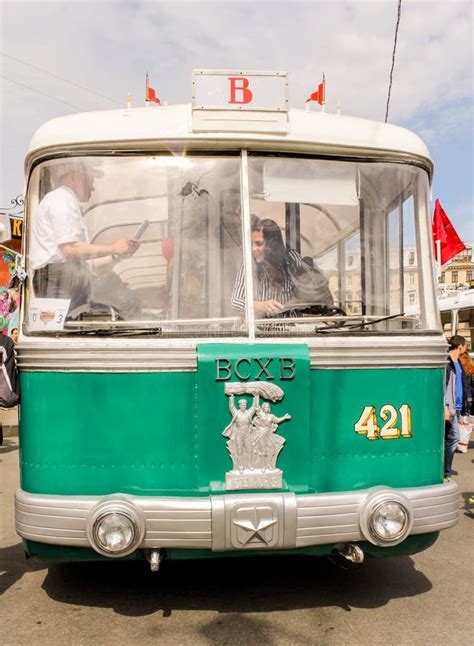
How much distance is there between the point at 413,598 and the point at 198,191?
2713mm

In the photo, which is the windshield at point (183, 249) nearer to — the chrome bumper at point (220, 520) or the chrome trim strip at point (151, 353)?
the chrome trim strip at point (151, 353)

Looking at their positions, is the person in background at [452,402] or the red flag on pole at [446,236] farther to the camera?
the red flag on pole at [446,236]

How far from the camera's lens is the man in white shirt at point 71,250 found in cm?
383

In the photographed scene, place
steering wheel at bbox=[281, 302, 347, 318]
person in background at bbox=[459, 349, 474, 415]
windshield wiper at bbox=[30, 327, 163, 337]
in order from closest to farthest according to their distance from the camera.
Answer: windshield wiper at bbox=[30, 327, 163, 337], steering wheel at bbox=[281, 302, 347, 318], person in background at bbox=[459, 349, 474, 415]

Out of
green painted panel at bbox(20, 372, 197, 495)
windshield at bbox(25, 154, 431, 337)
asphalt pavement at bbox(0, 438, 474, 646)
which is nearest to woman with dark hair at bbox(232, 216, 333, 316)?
windshield at bbox(25, 154, 431, 337)

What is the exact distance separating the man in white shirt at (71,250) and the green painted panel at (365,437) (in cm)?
115

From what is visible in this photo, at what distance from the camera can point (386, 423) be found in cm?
380

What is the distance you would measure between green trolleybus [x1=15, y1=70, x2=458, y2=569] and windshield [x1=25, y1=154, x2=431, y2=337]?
11mm

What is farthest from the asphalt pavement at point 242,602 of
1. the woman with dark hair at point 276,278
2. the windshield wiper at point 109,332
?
the woman with dark hair at point 276,278

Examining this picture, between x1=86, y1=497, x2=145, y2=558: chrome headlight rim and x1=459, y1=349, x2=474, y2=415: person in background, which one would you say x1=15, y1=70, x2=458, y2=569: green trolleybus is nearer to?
x1=86, y1=497, x2=145, y2=558: chrome headlight rim

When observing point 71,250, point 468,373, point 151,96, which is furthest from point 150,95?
point 468,373

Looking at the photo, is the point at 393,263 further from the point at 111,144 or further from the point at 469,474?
the point at 469,474

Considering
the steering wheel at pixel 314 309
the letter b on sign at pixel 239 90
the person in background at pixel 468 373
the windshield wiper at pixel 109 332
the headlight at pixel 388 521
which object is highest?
the letter b on sign at pixel 239 90

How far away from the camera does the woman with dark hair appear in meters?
3.82
